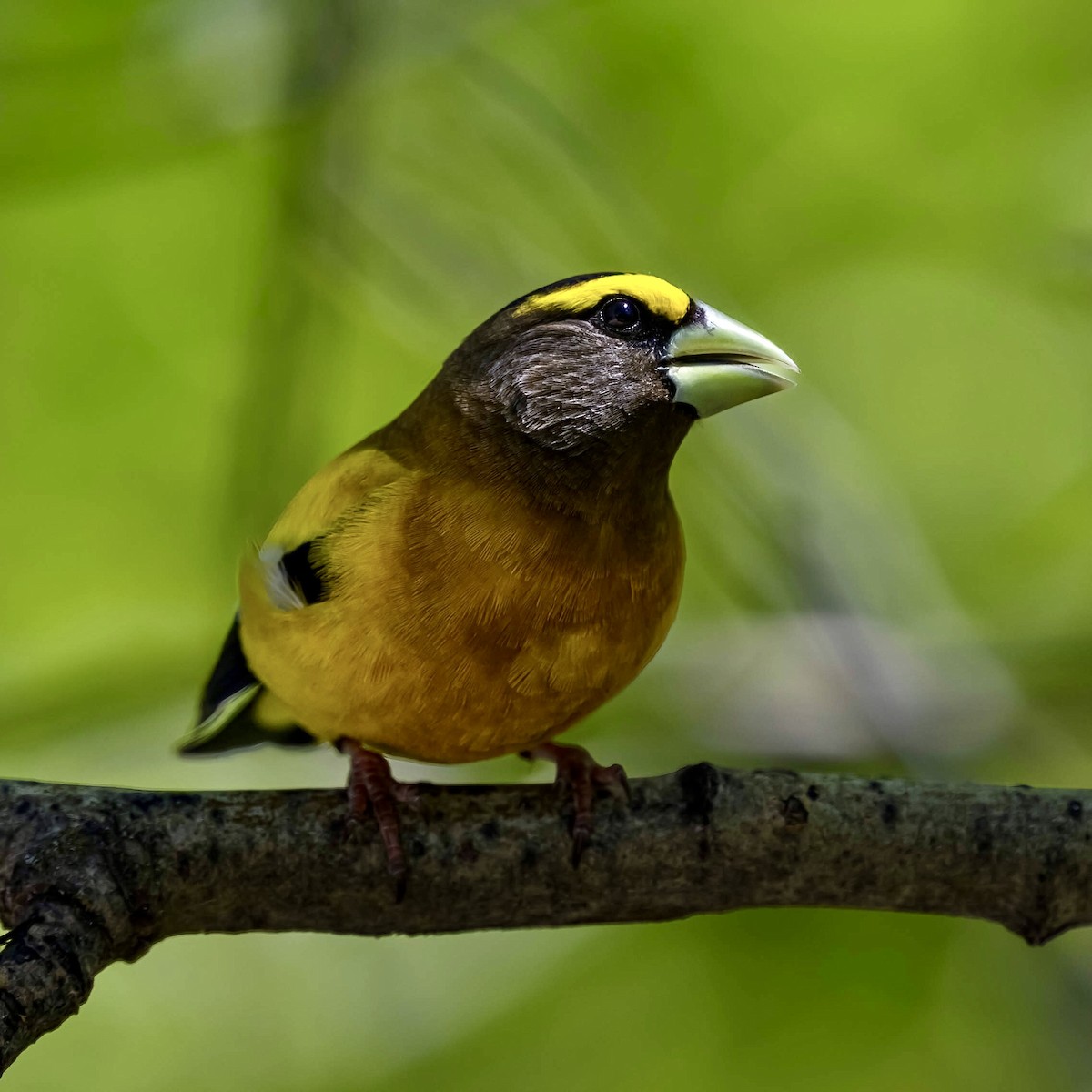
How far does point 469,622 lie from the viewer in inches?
142

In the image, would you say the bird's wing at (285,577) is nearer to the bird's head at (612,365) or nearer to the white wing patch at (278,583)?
the white wing patch at (278,583)

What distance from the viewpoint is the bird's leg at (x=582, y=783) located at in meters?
3.67

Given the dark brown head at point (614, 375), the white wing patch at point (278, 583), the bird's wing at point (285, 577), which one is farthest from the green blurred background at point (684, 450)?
the dark brown head at point (614, 375)

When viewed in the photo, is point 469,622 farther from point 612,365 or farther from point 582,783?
point 612,365

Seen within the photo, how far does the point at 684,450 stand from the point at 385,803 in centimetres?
235

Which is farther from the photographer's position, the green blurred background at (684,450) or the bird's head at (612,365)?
the green blurred background at (684,450)

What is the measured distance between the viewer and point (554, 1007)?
543 cm

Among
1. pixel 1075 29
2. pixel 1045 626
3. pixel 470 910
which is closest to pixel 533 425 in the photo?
pixel 470 910

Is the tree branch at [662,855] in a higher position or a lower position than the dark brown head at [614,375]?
lower

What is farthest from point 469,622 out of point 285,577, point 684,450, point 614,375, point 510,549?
point 684,450

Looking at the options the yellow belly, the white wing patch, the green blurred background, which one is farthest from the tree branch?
the green blurred background

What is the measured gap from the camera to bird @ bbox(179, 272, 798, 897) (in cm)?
364

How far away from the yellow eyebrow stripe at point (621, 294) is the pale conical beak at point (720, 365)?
8 cm

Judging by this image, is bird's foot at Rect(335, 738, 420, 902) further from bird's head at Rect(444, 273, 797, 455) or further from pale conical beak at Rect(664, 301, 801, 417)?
pale conical beak at Rect(664, 301, 801, 417)
